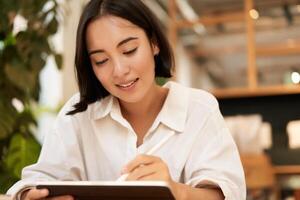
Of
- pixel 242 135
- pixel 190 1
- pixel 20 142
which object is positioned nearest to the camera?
pixel 20 142

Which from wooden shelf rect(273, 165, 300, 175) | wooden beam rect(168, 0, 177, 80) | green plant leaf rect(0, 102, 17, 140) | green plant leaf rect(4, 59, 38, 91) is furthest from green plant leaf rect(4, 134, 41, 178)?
wooden beam rect(168, 0, 177, 80)

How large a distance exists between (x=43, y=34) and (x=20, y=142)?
0.52 metres

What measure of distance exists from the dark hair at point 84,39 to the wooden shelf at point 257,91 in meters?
2.94

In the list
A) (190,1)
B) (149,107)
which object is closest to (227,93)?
(190,1)

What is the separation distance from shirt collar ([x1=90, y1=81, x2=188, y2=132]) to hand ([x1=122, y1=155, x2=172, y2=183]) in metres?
0.26

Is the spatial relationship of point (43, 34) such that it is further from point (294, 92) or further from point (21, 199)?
point (294, 92)

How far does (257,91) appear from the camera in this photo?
4.18m

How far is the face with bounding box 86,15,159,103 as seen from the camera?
44.5 inches

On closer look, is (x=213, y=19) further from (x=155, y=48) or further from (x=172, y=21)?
(x=155, y=48)

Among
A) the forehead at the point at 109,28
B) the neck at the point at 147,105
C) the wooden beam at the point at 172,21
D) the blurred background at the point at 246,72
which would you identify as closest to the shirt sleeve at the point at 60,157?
the neck at the point at 147,105

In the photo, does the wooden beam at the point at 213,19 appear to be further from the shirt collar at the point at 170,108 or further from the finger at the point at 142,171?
the finger at the point at 142,171

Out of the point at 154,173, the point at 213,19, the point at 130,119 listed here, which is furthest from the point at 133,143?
the point at 213,19

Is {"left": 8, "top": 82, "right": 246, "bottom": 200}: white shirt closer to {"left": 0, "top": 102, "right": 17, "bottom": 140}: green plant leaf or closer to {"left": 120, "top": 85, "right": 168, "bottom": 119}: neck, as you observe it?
{"left": 120, "top": 85, "right": 168, "bottom": 119}: neck

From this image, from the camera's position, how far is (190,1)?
459cm
